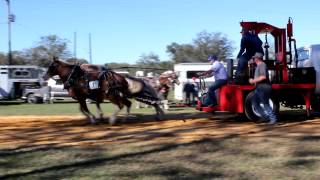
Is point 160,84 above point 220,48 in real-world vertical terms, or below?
below

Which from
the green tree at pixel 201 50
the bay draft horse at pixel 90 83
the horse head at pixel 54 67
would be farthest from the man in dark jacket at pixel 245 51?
the green tree at pixel 201 50

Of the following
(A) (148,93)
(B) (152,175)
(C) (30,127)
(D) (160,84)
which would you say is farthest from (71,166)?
(D) (160,84)

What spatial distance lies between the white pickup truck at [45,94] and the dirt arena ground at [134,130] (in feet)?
57.9

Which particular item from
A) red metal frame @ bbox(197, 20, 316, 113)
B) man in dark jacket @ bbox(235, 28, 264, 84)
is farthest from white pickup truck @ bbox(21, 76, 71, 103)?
man in dark jacket @ bbox(235, 28, 264, 84)

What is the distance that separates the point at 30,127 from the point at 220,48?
73.2 meters

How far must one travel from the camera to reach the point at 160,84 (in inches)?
971

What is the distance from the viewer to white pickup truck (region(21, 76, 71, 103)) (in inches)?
1363

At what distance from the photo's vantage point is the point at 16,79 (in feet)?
120

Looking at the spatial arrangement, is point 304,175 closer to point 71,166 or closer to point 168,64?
point 71,166

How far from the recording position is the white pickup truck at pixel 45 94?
34625mm

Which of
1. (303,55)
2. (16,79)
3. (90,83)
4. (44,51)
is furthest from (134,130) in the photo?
(44,51)

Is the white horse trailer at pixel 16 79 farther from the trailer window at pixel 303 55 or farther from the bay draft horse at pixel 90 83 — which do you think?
the trailer window at pixel 303 55

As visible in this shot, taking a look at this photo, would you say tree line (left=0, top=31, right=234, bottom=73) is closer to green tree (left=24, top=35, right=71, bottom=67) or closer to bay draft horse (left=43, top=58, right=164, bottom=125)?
green tree (left=24, top=35, right=71, bottom=67)

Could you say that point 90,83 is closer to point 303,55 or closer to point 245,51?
point 245,51
